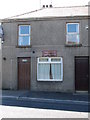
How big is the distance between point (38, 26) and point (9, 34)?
2.58 m

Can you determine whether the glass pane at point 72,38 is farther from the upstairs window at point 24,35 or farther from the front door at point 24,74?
the front door at point 24,74

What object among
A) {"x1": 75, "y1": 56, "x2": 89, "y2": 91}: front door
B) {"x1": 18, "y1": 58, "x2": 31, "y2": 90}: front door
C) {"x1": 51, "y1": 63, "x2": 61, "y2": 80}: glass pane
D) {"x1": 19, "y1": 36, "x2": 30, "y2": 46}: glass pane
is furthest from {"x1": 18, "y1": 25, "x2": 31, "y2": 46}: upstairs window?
{"x1": 75, "y1": 56, "x2": 89, "y2": 91}: front door

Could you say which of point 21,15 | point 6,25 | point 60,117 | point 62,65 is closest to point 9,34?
point 6,25

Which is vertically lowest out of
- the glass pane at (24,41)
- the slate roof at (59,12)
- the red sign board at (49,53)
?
the red sign board at (49,53)

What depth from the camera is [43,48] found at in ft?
52.6

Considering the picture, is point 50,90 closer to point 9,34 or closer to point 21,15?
point 9,34

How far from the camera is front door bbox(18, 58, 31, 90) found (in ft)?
53.5

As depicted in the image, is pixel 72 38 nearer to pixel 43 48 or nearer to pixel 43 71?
pixel 43 48

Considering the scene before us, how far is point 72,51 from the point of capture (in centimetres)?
1559

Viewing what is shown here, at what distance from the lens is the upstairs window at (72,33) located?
1584 cm

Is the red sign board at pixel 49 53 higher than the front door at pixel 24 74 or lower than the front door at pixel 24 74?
higher

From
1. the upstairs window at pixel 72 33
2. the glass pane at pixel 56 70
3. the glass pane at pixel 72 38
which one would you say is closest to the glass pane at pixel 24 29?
the upstairs window at pixel 72 33

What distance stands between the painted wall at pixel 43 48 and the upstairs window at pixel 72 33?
0.32 meters

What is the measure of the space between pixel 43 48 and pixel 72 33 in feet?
8.53
